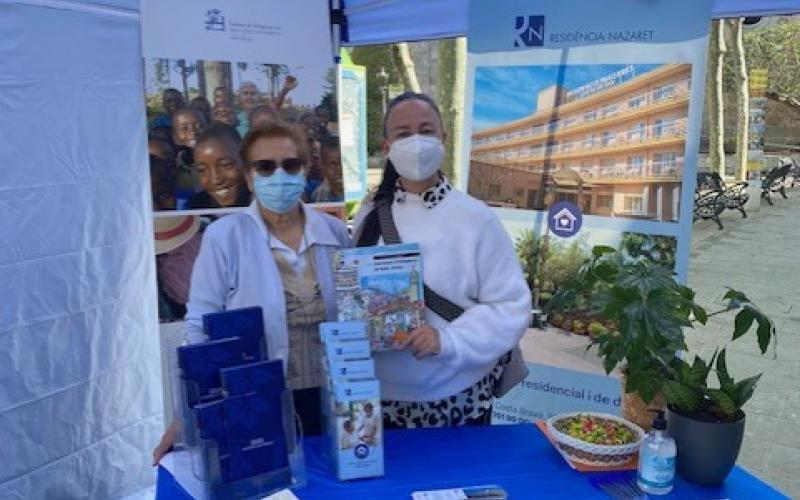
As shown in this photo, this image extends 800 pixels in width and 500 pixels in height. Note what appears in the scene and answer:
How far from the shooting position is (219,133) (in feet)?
8.61

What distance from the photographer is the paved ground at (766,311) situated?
323 centimetres

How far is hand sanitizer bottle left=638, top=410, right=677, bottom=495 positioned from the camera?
1458mm

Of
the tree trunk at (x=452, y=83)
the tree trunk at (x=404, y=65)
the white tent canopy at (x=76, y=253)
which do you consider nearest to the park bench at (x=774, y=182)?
the tree trunk at (x=404, y=65)

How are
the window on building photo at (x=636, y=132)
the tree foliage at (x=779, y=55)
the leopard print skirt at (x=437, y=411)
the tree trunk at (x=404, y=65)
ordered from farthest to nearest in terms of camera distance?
the tree foliage at (x=779, y=55)
the tree trunk at (x=404, y=65)
the window on building photo at (x=636, y=132)
the leopard print skirt at (x=437, y=411)

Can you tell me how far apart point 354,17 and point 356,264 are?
5.82 ft

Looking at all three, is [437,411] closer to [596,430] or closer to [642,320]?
[596,430]

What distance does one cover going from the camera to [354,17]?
304cm

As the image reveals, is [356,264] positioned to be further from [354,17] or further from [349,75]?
[349,75]

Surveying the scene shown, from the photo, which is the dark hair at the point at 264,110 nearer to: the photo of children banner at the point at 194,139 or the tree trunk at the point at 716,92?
the photo of children banner at the point at 194,139

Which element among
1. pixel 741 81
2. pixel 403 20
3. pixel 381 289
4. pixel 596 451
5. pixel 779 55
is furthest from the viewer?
pixel 779 55

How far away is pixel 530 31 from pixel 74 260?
194 cm

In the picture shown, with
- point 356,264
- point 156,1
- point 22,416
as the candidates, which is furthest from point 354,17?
point 22,416

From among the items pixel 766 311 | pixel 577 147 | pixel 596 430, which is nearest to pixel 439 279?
pixel 596 430

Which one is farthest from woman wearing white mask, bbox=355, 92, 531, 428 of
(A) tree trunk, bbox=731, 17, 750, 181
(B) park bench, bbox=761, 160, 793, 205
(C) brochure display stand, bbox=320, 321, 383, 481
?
(B) park bench, bbox=761, 160, 793, 205
